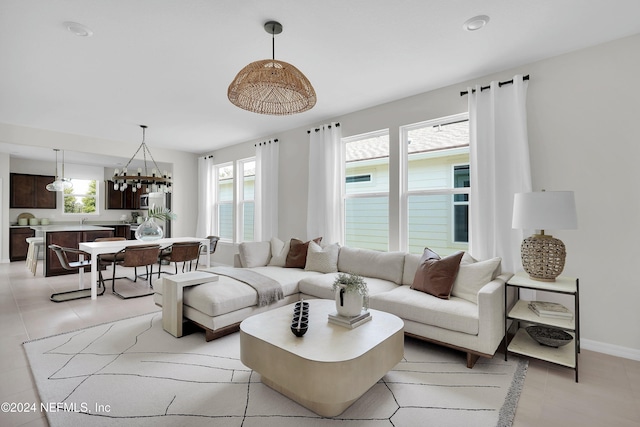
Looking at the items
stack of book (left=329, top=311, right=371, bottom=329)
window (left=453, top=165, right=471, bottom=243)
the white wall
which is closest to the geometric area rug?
stack of book (left=329, top=311, right=371, bottom=329)

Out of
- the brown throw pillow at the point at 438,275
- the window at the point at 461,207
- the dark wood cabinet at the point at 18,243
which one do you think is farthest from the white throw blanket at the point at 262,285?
the dark wood cabinet at the point at 18,243

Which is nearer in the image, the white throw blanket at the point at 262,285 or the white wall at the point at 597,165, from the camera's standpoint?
the white wall at the point at 597,165

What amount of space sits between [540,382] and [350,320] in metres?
1.43

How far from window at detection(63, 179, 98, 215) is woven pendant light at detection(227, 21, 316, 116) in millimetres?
8602

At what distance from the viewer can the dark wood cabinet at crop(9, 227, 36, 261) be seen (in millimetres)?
7414

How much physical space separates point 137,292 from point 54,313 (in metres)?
1.08

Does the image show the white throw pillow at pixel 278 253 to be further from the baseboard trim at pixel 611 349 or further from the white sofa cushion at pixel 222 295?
the baseboard trim at pixel 611 349

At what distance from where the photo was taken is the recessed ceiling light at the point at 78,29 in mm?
2408

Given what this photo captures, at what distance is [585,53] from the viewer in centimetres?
280

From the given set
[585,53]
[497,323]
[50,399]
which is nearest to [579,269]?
[497,323]

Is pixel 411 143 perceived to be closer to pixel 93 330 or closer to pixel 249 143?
pixel 249 143

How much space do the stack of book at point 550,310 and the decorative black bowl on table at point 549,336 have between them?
19 centimetres

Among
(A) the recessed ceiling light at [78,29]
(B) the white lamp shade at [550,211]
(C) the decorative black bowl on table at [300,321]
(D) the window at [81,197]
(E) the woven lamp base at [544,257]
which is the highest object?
(A) the recessed ceiling light at [78,29]

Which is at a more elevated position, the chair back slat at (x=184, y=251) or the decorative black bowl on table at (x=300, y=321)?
the chair back slat at (x=184, y=251)
